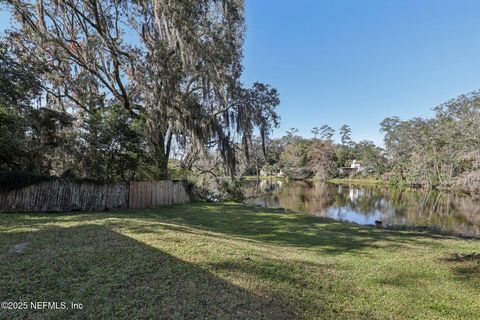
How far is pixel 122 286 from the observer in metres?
3.14

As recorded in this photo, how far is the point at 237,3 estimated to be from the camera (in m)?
13.7

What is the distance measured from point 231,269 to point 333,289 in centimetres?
141

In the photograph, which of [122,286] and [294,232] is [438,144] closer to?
[294,232]

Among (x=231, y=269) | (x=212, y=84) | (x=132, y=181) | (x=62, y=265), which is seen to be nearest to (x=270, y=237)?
(x=231, y=269)

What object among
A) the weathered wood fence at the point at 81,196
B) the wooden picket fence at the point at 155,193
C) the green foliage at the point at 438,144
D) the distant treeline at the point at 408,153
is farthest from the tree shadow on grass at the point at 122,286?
the green foliage at the point at 438,144

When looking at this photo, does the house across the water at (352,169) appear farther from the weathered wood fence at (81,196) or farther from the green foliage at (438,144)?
the weathered wood fence at (81,196)

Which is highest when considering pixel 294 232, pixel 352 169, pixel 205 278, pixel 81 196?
pixel 352 169

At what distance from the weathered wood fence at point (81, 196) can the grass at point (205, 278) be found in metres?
2.52

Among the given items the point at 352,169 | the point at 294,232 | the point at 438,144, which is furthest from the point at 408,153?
the point at 294,232

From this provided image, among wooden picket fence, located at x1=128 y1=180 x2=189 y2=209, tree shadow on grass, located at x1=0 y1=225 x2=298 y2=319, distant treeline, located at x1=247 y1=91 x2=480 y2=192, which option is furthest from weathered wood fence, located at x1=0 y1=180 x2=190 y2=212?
distant treeline, located at x1=247 y1=91 x2=480 y2=192

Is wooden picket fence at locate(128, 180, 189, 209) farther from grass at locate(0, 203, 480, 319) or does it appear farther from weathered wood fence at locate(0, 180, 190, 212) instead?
grass at locate(0, 203, 480, 319)

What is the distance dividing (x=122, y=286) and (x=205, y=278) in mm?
980

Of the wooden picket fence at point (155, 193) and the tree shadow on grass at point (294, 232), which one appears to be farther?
the wooden picket fence at point (155, 193)

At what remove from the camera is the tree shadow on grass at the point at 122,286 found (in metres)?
2.75
